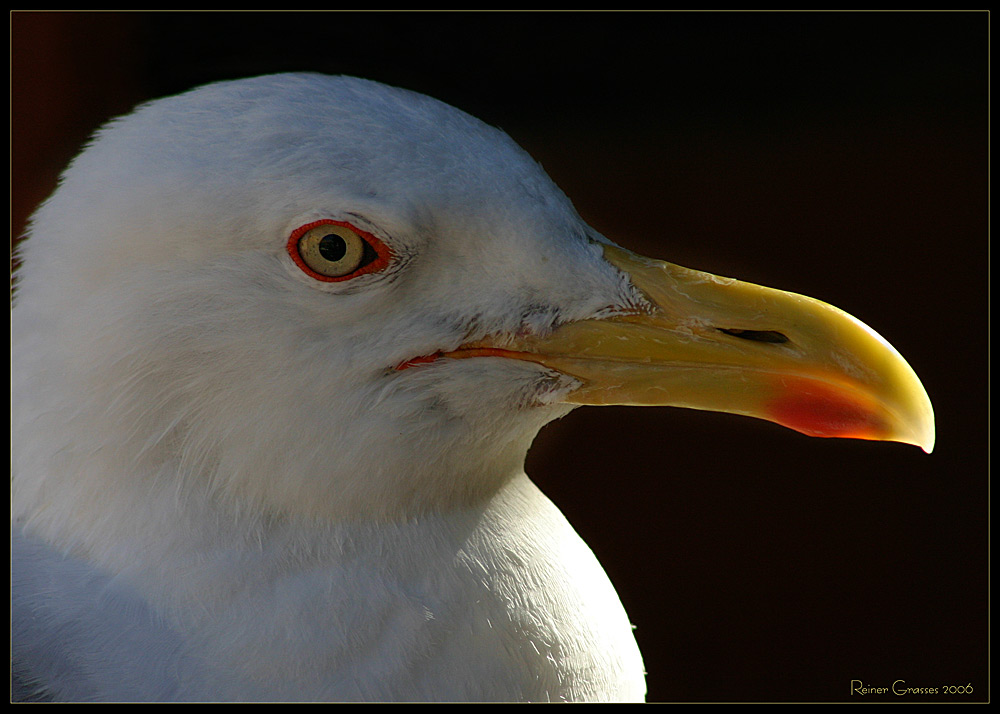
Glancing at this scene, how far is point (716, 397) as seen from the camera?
1.29m

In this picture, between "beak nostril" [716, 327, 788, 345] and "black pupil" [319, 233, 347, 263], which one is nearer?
"black pupil" [319, 233, 347, 263]

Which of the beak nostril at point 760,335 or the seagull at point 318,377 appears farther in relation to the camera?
the beak nostril at point 760,335

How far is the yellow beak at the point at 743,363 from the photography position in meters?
1.26

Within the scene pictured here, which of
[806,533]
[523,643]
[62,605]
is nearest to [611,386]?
[523,643]

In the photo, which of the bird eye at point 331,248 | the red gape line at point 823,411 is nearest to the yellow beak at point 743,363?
the red gape line at point 823,411

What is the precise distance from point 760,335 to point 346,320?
0.58 m

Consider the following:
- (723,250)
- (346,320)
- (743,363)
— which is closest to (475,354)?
(346,320)

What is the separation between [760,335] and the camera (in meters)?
1.30

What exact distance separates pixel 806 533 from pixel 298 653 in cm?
216

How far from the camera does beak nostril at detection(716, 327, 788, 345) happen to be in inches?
50.9

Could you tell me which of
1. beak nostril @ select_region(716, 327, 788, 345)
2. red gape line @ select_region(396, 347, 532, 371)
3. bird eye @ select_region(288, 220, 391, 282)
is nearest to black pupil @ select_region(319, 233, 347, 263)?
bird eye @ select_region(288, 220, 391, 282)

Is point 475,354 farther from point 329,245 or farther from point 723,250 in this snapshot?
point 723,250

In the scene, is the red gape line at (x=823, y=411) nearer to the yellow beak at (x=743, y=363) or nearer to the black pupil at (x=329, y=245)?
the yellow beak at (x=743, y=363)

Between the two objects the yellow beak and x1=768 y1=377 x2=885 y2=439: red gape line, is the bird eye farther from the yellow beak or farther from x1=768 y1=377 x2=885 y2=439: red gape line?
x1=768 y1=377 x2=885 y2=439: red gape line
